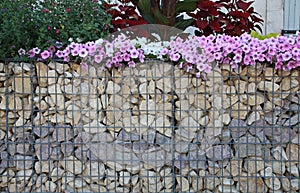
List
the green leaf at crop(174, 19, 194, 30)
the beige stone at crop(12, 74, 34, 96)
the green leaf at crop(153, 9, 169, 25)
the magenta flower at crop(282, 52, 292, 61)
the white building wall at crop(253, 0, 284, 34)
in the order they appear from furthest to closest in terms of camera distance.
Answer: the white building wall at crop(253, 0, 284, 34) < the green leaf at crop(174, 19, 194, 30) < the green leaf at crop(153, 9, 169, 25) < the beige stone at crop(12, 74, 34, 96) < the magenta flower at crop(282, 52, 292, 61)

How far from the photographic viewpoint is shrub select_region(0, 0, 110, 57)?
2.50 meters

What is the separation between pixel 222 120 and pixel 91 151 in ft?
2.41

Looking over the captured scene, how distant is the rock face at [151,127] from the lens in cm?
251

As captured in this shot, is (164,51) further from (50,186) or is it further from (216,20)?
(50,186)

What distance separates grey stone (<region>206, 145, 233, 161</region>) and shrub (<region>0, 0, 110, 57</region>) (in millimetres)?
880

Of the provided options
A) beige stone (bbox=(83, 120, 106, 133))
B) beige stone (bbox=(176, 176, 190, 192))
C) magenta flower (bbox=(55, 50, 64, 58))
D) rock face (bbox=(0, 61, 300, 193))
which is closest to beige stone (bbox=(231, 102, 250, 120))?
rock face (bbox=(0, 61, 300, 193))

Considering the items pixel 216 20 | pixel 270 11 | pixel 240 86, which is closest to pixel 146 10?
pixel 216 20

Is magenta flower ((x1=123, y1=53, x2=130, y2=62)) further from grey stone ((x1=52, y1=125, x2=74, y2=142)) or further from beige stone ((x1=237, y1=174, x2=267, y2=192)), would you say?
beige stone ((x1=237, y1=174, x2=267, y2=192))

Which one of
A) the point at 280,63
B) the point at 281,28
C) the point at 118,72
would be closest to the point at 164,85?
the point at 118,72

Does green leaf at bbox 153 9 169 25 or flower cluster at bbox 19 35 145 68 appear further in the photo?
green leaf at bbox 153 9 169 25

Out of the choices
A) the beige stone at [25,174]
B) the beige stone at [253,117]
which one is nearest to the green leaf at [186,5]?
the beige stone at [253,117]

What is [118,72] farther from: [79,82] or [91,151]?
[91,151]

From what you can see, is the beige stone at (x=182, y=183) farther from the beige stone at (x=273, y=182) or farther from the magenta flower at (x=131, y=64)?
the magenta flower at (x=131, y=64)

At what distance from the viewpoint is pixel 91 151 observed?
100 inches
